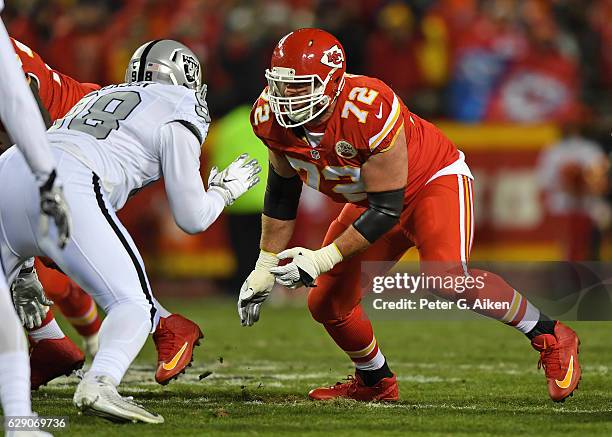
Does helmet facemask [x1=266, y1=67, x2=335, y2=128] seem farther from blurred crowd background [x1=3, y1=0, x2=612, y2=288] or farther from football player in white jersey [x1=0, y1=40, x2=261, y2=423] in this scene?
blurred crowd background [x1=3, y1=0, x2=612, y2=288]

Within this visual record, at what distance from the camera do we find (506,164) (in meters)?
10.7

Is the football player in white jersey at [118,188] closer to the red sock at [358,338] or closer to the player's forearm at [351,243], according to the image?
the player's forearm at [351,243]

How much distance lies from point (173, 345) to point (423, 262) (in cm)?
116

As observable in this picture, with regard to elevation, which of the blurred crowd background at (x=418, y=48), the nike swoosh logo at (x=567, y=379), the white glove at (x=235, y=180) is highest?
the blurred crowd background at (x=418, y=48)

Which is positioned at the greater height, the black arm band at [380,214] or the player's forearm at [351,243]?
the black arm band at [380,214]

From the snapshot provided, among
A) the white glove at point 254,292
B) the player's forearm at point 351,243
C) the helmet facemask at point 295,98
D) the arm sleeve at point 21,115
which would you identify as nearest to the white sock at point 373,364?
the white glove at point 254,292

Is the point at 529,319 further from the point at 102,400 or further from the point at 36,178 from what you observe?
the point at 36,178

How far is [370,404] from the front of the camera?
17.6 ft

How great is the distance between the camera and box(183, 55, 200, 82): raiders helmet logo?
5223 millimetres

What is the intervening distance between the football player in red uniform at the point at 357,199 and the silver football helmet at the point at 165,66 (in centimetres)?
33

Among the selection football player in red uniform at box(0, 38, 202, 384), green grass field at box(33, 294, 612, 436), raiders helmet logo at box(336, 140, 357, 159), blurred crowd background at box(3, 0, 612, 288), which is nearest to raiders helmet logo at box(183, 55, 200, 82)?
raiders helmet logo at box(336, 140, 357, 159)

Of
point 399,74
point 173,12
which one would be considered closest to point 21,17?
point 173,12

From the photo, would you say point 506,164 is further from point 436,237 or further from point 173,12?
point 436,237

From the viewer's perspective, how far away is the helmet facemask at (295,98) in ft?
16.3
